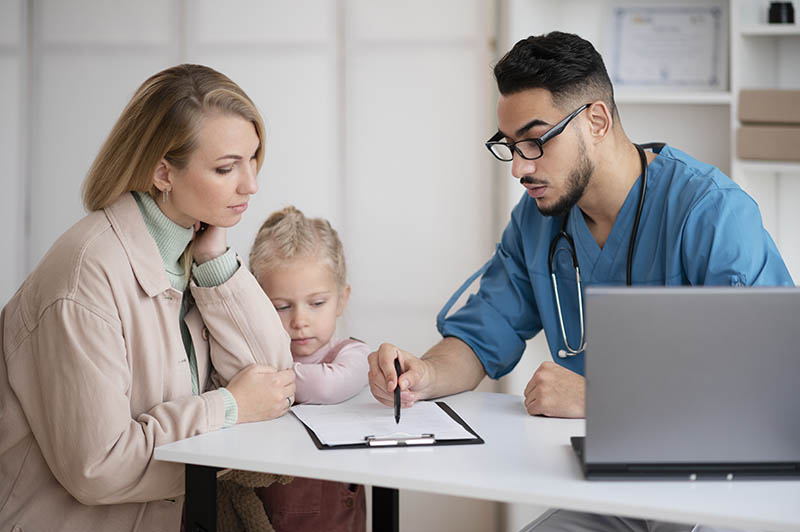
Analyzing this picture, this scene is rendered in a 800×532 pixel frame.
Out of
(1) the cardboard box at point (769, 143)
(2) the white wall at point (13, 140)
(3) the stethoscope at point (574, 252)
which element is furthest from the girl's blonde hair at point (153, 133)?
(2) the white wall at point (13, 140)

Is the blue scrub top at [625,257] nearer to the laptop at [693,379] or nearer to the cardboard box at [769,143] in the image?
the laptop at [693,379]

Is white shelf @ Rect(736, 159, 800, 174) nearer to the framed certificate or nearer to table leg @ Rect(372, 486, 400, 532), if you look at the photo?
the framed certificate

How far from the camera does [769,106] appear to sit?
2.48 meters

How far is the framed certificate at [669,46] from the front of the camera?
8.91ft

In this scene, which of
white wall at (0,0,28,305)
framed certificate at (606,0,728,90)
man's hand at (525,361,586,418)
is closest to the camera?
man's hand at (525,361,586,418)

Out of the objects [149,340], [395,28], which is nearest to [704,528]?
[149,340]

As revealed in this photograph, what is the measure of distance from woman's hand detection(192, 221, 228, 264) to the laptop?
2.74ft

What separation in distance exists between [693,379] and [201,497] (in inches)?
30.5

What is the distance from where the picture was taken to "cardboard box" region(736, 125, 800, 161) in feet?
8.04

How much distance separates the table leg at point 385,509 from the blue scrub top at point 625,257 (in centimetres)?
44

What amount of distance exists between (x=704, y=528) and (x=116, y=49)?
2691 mm

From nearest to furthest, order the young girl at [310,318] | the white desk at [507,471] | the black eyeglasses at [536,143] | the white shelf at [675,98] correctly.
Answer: the white desk at [507,471]
the black eyeglasses at [536,143]
the young girl at [310,318]
the white shelf at [675,98]

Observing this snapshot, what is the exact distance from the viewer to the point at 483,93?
283 centimetres

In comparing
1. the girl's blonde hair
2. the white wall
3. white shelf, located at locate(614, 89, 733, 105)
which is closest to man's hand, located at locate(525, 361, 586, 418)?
the girl's blonde hair
